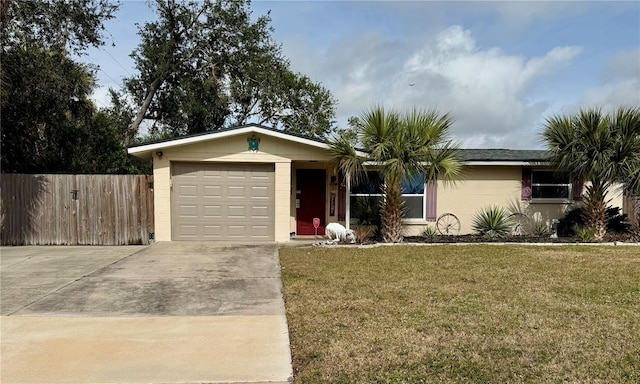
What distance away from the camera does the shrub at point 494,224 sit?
12617mm

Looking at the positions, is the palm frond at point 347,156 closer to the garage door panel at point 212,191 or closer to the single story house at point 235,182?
the single story house at point 235,182

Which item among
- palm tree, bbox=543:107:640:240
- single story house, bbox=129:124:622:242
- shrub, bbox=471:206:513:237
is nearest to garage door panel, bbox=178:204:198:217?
single story house, bbox=129:124:622:242

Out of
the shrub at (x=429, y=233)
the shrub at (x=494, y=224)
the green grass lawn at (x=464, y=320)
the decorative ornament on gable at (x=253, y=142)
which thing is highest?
the decorative ornament on gable at (x=253, y=142)

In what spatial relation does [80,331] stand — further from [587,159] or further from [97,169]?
[97,169]

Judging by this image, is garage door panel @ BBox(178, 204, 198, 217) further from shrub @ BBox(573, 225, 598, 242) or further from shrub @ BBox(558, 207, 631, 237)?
shrub @ BBox(558, 207, 631, 237)

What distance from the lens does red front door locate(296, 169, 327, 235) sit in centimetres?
1368

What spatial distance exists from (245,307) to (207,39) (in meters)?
21.1

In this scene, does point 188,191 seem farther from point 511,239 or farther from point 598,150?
point 598,150

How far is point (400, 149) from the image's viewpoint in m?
10.9

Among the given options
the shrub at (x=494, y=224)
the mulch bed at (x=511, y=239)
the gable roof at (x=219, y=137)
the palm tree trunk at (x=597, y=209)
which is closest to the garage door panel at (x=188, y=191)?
the gable roof at (x=219, y=137)

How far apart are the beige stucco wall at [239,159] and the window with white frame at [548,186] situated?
6.89 m

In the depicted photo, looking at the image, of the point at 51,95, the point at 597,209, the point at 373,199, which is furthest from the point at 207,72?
the point at 597,209

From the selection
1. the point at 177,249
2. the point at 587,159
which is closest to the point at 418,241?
the point at 587,159

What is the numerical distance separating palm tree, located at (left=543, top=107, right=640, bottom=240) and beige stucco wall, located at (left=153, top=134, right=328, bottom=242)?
21.1 ft
